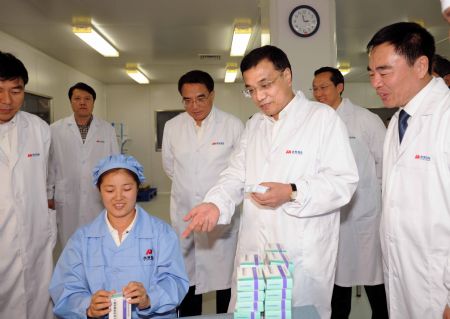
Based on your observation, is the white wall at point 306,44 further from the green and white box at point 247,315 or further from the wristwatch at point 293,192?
the green and white box at point 247,315

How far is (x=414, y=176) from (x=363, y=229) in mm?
1245

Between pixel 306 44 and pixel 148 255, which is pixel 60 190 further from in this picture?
pixel 306 44

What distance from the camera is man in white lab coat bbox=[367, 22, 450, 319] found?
→ 128 centimetres

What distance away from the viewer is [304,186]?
1.48 m

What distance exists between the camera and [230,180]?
1.83m

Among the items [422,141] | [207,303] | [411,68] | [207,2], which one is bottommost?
[207,303]

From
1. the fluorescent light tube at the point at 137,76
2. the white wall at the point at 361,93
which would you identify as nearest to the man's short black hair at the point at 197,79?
the white wall at the point at 361,93

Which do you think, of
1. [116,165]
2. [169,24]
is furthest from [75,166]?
[169,24]

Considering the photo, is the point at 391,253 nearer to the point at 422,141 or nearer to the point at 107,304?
the point at 422,141

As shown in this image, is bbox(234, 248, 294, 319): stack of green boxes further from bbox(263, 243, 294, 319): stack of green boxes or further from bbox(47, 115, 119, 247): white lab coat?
bbox(47, 115, 119, 247): white lab coat

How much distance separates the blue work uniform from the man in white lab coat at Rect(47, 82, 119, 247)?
5.99 feet

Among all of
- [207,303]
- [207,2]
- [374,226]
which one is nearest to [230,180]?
[374,226]

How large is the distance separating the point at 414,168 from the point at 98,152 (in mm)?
2802

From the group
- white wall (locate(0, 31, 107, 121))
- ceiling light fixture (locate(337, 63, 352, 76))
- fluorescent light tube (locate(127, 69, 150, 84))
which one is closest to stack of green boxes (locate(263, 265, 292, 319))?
white wall (locate(0, 31, 107, 121))
